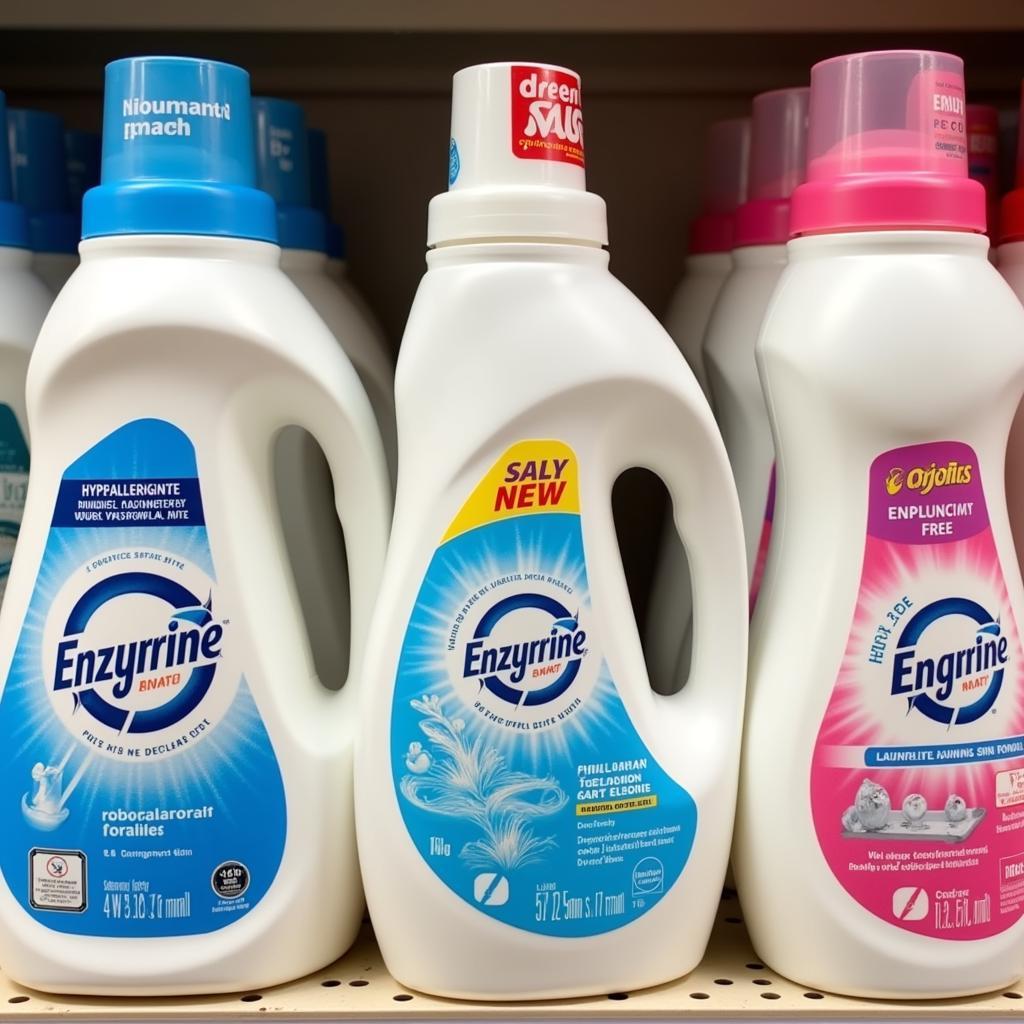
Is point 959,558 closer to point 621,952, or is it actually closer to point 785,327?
A: point 785,327

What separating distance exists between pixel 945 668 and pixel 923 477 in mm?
100

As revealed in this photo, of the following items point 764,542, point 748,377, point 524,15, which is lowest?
point 764,542

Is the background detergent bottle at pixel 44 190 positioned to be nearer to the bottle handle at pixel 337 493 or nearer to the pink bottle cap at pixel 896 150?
the bottle handle at pixel 337 493

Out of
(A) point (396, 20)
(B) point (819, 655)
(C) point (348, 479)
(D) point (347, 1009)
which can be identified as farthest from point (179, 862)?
(A) point (396, 20)

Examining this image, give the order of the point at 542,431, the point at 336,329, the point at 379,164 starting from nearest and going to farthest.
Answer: the point at 542,431 → the point at 336,329 → the point at 379,164

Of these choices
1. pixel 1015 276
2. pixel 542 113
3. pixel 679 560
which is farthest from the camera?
pixel 679 560

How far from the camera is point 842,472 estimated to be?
631mm

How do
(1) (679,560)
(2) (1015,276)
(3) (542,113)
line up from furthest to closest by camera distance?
(1) (679,560) → (2) (1015,276) → (3) (542,113)

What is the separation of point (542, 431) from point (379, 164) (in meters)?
0.44

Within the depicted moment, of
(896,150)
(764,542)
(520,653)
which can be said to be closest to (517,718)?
(520,653)

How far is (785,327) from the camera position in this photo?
0.64m

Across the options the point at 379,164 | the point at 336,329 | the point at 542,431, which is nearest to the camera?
the point at 542,431

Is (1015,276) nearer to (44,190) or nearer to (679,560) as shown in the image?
(679,560)

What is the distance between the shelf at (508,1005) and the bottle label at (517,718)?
0.04 meters
